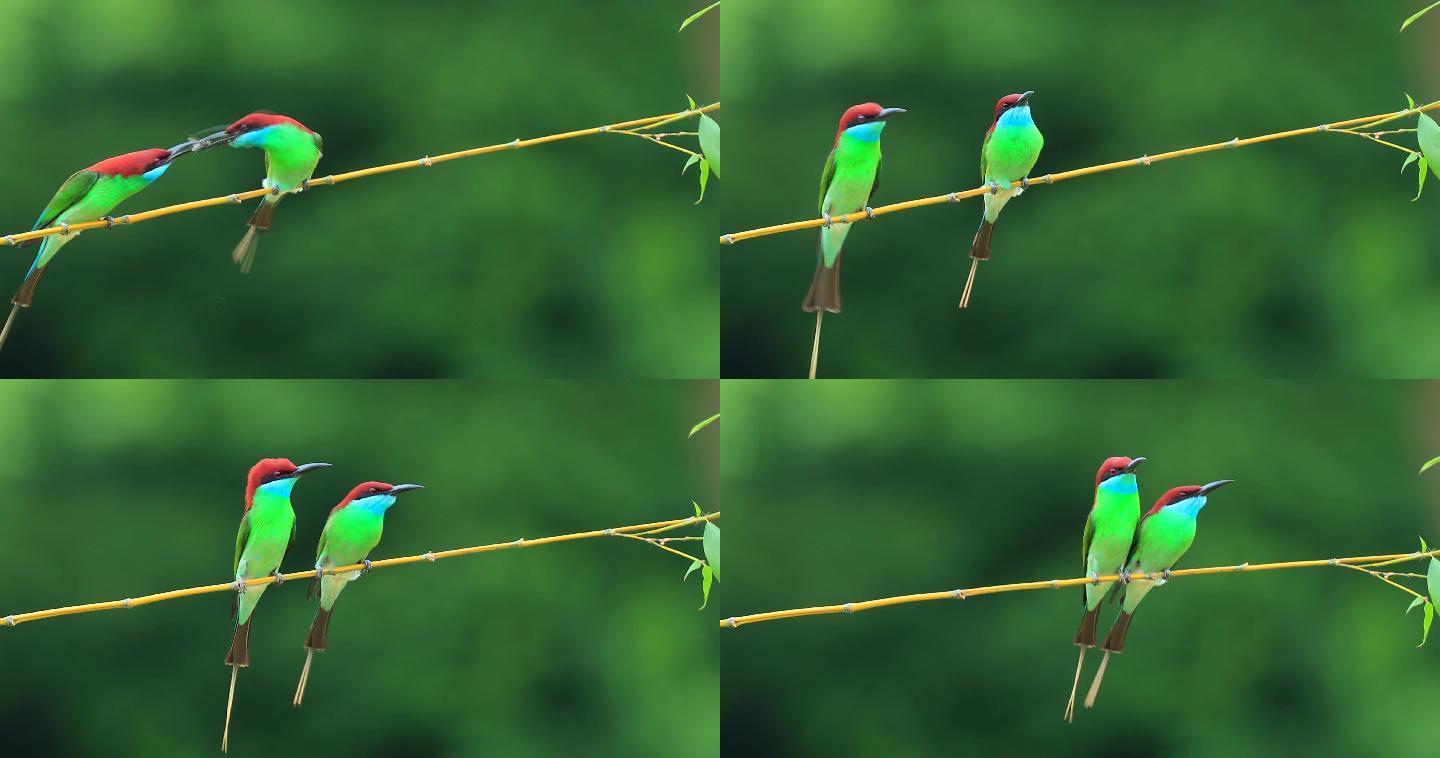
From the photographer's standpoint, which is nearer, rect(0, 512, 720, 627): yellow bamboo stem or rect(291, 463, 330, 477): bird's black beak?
rect(0, 512, 720, 627): yellow bamboo stem

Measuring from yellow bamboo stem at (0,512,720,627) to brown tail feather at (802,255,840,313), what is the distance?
1.68 feet

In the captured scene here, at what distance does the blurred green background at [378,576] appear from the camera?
342 centimetres

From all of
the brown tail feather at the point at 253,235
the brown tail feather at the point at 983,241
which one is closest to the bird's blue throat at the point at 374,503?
the brown tail feather at the point at 253,235

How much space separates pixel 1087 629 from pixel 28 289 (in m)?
2.31

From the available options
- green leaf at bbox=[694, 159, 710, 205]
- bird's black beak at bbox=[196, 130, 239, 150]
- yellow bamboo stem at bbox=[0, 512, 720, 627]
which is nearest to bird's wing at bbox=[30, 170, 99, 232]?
bird's black beak at bbox=[196, 130, 239, 150]

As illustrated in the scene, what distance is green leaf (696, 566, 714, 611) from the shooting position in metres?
3.57

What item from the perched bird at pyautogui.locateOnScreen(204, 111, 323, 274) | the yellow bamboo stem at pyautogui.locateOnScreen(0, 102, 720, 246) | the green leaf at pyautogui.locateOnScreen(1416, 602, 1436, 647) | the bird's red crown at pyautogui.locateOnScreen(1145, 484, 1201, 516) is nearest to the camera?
the yellow bamboo stem at pyautogui.locateOnScreen(0, 102, 720, 246)

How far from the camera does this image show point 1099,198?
3525 mm

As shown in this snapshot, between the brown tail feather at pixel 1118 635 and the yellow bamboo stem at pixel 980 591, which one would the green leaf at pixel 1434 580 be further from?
the brown tail feather at pixel 1118 635

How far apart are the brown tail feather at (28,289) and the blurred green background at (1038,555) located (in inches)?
56.3

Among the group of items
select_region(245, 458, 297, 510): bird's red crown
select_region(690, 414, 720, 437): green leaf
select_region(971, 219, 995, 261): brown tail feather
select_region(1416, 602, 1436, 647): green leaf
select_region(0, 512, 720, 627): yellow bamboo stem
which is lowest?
select_region(1416, 602, 1436, 647): green leaf

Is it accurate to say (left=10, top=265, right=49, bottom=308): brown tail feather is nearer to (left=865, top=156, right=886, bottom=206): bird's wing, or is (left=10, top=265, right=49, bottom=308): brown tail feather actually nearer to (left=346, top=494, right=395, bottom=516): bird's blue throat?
(left=346, top=494, right=395, bottom=516): bird's blue throat

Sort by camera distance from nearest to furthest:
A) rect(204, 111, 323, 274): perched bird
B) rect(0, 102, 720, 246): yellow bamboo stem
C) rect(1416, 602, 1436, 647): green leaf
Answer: rect(0, 102, 720, 246): yellow bamboo stem < rect(204, 111, 323, 274): perched bird < rect(1416, 602, 1436, 647): green leaf

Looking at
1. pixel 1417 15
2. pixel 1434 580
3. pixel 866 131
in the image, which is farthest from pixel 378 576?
pixel 1417 15
